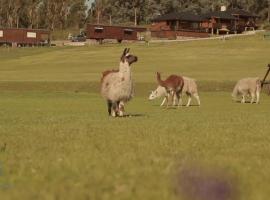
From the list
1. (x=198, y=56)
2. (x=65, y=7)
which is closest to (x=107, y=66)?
(x=198, y=56)

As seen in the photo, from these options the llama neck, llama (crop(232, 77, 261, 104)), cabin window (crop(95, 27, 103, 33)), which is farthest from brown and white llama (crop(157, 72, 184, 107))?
cabin window (crop(95, 27, 103, 33))

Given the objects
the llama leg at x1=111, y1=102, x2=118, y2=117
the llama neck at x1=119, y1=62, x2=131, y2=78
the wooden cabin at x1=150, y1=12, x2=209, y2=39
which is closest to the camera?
the llama neck at x1=119, y1=62, x2=131, y2=78

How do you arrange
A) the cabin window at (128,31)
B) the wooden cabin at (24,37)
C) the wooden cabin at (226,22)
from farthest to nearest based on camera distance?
the wooden cabin at (226,22) < the cabin window at (128,31) < the wooden cabin at (24,37)

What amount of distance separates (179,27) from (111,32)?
1555 centimetres

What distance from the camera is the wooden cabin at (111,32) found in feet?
390

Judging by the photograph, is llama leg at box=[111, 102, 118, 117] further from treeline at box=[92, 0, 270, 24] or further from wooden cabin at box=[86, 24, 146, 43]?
treeline at box=[92, 0, 270, 24]

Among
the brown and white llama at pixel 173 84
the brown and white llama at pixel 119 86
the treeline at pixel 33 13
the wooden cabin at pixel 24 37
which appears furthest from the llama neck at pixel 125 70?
the treeline at pixel 33 13

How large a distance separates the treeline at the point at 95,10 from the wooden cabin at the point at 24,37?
34.8m

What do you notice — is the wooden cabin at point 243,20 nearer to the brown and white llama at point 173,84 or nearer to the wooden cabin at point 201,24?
the wooden cabin at point 201,24

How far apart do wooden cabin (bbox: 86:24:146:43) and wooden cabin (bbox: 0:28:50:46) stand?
8251 mm

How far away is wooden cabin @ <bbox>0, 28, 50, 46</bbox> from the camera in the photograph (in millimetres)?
115188

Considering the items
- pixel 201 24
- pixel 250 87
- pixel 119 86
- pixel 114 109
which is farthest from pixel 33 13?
pixel 119 86

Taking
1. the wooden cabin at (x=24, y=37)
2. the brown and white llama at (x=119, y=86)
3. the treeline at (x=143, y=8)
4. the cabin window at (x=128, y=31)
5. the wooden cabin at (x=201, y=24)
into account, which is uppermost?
the treeline at (x=143, y=8)

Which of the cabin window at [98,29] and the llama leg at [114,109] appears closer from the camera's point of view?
the llama leg at [114,109]
